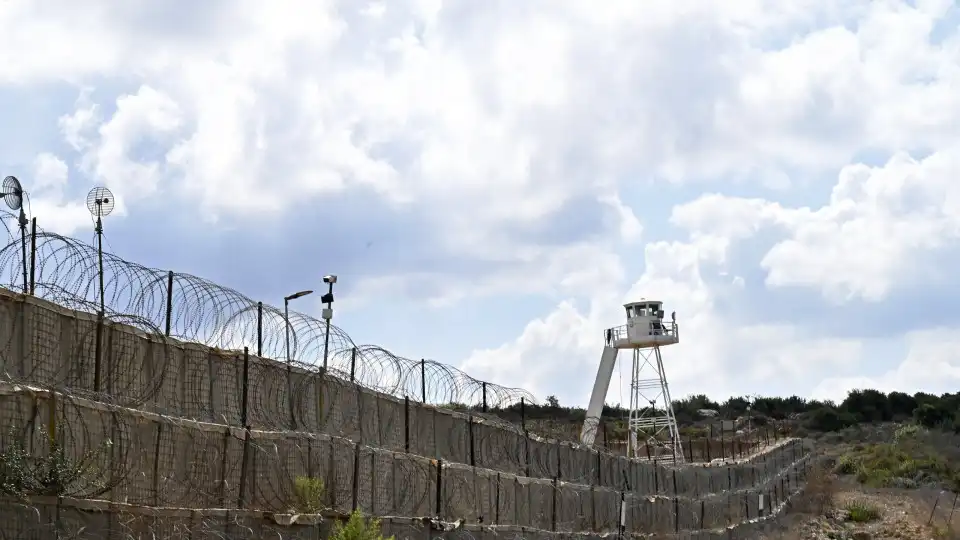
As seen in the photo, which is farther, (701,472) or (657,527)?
(701,472)

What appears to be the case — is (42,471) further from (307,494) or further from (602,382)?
(602,382)

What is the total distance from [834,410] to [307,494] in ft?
231

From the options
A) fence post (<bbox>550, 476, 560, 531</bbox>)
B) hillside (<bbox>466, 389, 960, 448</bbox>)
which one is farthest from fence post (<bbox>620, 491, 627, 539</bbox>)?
hillside (<bbox>466, 389, 960, 448</bbox>)

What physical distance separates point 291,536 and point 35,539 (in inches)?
202

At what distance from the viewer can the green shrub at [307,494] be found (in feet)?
57.0

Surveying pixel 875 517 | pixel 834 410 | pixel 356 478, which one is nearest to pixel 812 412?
pixel 834 410

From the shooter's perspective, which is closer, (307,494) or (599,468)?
(307,494)

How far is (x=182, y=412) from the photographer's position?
15867 millimetres

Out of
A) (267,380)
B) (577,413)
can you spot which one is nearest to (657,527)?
(267,380)

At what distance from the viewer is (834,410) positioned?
83250mm

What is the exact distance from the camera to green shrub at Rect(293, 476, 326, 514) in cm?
1736

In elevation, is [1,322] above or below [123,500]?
above

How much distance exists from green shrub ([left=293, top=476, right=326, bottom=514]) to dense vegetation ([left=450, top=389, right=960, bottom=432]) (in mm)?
54775

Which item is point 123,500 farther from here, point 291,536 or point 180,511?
point 291,536
